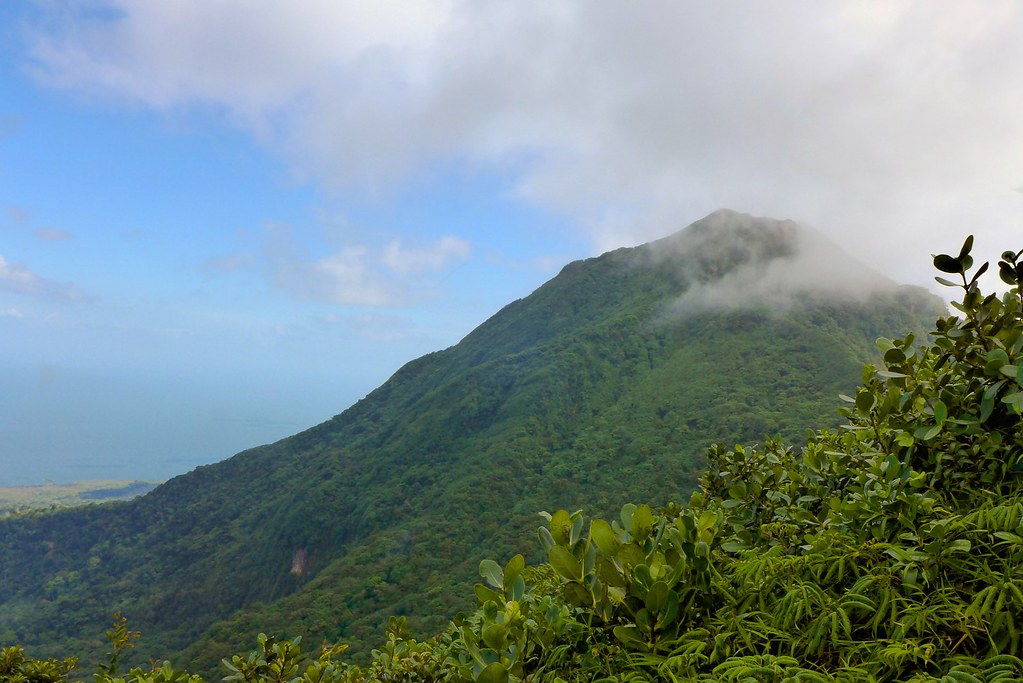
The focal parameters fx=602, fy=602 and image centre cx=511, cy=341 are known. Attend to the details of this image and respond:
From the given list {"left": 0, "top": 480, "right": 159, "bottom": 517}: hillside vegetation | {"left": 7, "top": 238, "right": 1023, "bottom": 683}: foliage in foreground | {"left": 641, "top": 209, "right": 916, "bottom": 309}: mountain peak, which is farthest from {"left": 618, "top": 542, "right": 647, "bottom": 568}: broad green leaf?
{"left": 0, "top": 480, "right": 159, "bottom": 517}: hillside vegetation

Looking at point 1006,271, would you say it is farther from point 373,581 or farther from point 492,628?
point 373,581

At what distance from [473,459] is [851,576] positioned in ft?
243

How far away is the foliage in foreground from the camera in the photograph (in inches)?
65.1

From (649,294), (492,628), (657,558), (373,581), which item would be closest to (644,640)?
(657,558)

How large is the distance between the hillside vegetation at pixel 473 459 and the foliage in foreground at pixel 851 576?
4536cm

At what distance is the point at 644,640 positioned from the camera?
72.7 inches

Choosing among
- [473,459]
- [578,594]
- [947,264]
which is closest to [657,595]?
[578,594]

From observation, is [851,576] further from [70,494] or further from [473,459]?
[70,494]

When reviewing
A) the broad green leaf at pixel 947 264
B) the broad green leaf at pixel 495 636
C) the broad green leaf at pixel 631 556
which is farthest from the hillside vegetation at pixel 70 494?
the broad green leaf at pixel 947 264

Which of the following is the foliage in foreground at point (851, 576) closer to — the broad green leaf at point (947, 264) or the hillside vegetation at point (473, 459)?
the broad green leaf at point (947, 264)

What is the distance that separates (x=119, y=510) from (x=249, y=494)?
1038 inches

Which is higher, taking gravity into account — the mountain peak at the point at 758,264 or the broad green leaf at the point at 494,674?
the mountain peak at the point at 758,264

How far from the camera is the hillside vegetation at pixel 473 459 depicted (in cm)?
5638

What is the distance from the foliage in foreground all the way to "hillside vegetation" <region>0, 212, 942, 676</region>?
45.4m
